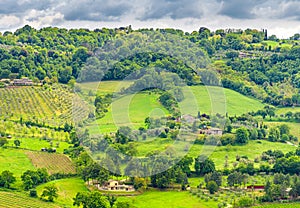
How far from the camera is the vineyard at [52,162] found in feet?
148

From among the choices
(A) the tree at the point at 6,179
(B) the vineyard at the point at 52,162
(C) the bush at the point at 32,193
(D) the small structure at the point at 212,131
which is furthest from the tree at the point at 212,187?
(A) the tree at the point at 6,179

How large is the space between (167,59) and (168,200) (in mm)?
39076

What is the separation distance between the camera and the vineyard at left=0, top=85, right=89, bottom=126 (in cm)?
5881

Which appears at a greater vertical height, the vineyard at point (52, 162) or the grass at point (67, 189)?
the vineyard at point (52, 162)

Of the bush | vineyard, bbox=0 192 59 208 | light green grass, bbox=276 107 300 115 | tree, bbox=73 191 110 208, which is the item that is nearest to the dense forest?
light green grass, bbox=276 107 300 115

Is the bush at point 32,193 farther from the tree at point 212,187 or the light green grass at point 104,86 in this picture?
the light green grass at point 104,86

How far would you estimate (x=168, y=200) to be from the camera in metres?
39.1

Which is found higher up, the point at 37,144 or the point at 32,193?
the point at 37,144

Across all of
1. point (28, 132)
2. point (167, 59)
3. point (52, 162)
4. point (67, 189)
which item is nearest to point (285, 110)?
point (167, 59)

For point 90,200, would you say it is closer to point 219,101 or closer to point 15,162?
point 15,162

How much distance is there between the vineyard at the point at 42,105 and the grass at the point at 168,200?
16.8 meters

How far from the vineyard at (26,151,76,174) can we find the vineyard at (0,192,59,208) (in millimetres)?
6301

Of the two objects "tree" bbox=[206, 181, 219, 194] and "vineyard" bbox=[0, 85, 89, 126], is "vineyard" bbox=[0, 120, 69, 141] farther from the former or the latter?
"tree" bbox=[206, 181, 219, 194]

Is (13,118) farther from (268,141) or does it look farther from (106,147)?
(268,141)
